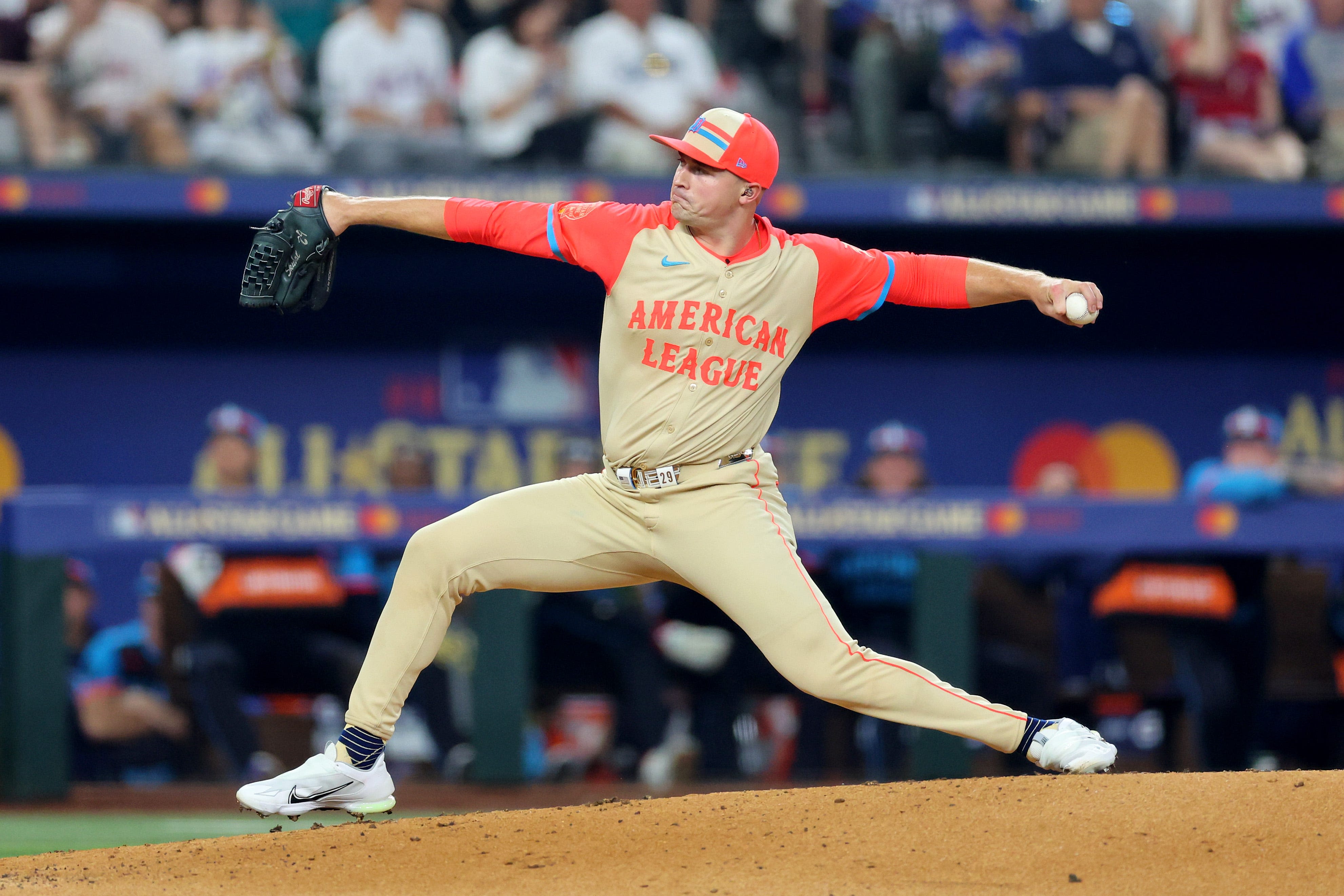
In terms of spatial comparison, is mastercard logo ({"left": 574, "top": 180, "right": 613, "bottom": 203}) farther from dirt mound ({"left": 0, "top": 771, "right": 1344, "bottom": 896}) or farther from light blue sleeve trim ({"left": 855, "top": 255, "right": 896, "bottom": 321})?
dirt mound ({"left": 0, "top": 771, "right": 1344, "bottom": 896})

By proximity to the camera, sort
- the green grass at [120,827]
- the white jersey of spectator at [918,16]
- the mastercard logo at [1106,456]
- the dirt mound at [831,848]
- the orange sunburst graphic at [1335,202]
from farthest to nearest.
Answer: the mastercard logo at [1106,456] → the white jersey of spectator at [918,16] → the orange sunburst graphic at [1335,202] → the green grass at [120,827] → the dirt mound at [831,848]

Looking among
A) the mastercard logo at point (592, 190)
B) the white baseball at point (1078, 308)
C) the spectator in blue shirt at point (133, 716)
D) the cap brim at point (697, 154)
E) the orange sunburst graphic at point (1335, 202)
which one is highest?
the mastercard logo at point (592, 190)

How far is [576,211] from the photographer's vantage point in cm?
379

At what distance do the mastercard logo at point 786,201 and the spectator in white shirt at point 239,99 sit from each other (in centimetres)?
224

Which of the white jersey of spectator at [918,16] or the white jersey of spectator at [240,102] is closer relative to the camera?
the white jersey of spectator at [240,102]

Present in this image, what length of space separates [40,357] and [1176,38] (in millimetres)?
6374

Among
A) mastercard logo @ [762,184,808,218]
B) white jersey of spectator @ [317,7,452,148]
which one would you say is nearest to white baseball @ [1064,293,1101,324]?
mastercard logo @ [762,184,808,218]

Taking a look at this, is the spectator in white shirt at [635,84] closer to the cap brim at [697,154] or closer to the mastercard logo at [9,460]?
the mastercard logo at [9,460]

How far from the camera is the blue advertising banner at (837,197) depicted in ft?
25.4

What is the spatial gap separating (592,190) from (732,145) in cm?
422

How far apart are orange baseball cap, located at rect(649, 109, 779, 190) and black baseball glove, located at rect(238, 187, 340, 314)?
0.83m

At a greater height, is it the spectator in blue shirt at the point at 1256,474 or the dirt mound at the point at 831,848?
the spectator in blue shirt at the point at 1256,474

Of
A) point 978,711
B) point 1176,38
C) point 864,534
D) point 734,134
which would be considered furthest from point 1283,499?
point 734,134

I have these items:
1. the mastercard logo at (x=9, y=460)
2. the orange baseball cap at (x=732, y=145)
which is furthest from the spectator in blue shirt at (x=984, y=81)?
the mastercard logo at (x=9, y=460)
